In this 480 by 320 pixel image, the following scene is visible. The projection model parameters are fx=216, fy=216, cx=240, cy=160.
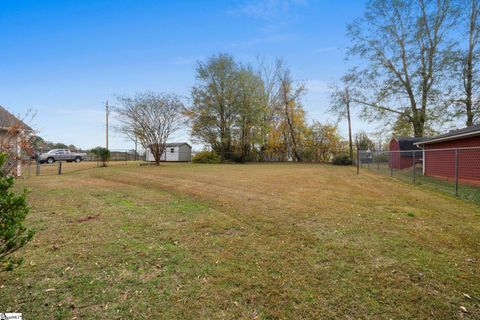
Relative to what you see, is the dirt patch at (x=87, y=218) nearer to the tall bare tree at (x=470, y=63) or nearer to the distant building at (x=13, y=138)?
the distant building at (x=13, y=138)

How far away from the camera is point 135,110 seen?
1606cm

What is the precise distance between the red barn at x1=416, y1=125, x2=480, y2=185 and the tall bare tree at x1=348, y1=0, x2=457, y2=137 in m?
6.50

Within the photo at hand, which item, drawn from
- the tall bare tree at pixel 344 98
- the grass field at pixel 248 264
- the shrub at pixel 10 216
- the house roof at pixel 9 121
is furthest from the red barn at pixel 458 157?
the house roof at pixel 9 121

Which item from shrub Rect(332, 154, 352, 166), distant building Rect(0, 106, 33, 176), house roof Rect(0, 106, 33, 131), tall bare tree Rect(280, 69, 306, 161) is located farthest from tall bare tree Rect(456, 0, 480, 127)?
house roof Rect(0, 106, 33, 131)

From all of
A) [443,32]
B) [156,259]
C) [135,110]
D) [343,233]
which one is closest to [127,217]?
[156,259]

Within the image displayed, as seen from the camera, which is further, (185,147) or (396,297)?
(185,147)

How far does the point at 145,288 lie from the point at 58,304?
0.66 m

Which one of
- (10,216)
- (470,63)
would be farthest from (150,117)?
(470,63)

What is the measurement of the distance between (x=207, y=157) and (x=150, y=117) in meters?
8.07

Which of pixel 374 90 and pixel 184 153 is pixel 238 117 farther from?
pixel 374 90

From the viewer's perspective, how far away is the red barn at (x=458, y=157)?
803 cm

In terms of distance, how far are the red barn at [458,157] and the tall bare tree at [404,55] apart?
650cm

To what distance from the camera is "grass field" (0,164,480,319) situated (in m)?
1.76

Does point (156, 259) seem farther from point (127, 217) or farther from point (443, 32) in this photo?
point (443, 32)
